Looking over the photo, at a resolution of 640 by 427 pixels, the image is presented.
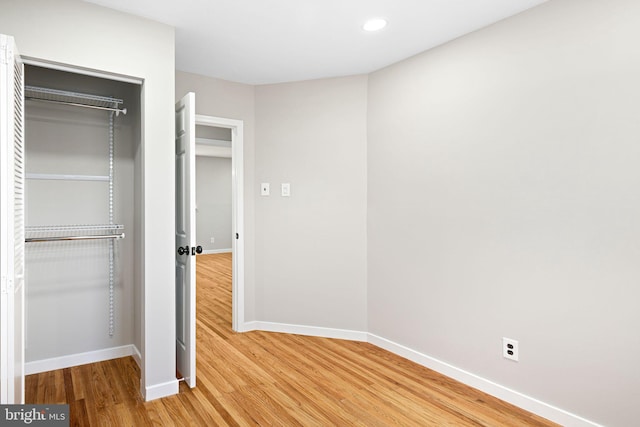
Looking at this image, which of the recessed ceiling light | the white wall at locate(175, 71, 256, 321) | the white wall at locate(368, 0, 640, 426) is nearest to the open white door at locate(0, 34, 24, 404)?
the recessed ceiling light

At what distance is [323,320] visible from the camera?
365 centimetres

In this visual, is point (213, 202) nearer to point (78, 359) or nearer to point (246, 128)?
point (246, 128)

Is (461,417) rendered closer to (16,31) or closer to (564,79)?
(564,79)

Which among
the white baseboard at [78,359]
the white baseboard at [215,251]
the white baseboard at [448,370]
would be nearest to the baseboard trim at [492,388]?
the white baseboard at [448,370]

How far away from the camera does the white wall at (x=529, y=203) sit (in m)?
1.93

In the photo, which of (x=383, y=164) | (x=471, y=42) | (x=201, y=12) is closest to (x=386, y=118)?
(x=383, y=164)

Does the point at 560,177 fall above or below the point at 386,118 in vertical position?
below

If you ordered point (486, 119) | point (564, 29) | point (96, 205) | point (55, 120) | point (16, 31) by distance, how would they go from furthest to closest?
1. point (96, 205)
2. point (55, 120)
3. point (486, 119)
4. point (564, 29)
5. point (16, 31)

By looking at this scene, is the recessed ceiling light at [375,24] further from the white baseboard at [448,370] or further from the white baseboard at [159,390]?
the white baseboard at [159,390]

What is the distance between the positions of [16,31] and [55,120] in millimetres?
956

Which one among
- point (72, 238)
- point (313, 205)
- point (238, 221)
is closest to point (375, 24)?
point (313, 205)

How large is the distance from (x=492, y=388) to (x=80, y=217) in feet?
11.0

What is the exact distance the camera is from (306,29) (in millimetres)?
2598

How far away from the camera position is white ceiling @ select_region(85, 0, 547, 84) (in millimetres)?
2271
